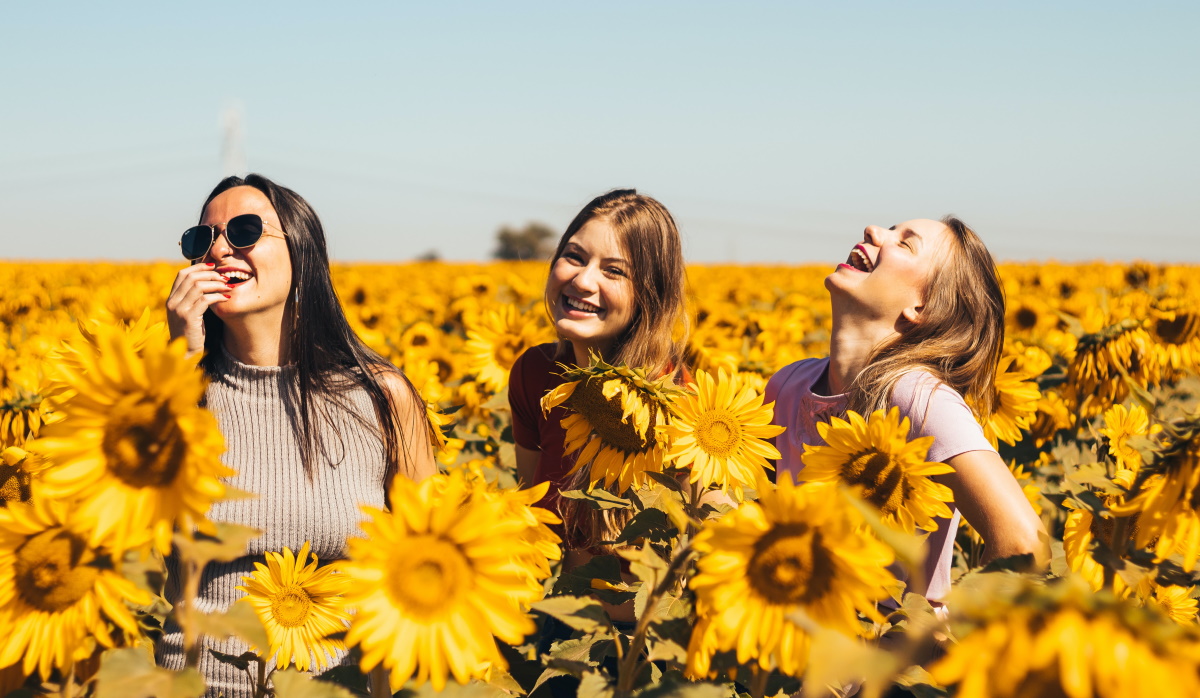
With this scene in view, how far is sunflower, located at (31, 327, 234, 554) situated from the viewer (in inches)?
42.0

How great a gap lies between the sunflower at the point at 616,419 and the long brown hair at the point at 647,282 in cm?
75

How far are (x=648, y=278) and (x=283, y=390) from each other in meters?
1.19

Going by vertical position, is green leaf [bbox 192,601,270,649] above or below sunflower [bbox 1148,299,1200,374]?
below

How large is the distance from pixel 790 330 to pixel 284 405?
15.4 ft

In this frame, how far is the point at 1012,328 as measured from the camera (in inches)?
316

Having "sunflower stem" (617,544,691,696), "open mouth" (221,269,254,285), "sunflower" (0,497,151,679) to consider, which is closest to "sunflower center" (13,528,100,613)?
"sunflower" (0,497,151,679)

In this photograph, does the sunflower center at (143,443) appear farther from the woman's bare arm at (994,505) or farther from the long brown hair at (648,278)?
the long brown hair at (648,278)

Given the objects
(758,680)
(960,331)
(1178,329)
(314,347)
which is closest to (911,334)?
(960,331)

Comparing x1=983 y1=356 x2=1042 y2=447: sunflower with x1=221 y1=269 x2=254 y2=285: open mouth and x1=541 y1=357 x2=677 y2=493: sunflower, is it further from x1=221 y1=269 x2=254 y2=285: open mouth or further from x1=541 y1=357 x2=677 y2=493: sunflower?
x1=221 y1=269 x2=254 y2=285: open mouth

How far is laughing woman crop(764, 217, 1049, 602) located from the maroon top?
737mm

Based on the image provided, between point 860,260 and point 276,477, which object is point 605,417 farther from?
point 860,260

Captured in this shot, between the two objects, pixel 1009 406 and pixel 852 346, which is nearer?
pixel 852 346

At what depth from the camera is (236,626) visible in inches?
44.7

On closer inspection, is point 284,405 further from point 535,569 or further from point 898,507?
point 898,507
